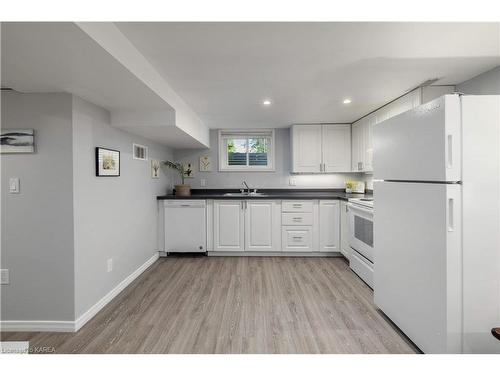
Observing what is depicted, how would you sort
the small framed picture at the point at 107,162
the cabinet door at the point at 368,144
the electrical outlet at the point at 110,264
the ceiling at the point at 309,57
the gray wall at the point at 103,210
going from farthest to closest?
the cabinet door at the point at 368,144 → the electrical outlet at the point at 110,264 → the small framed picture at the point at 107,162 → the gray wall at the point at 103,210 → the ceiling at the point at 309,57

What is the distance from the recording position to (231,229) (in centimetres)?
390

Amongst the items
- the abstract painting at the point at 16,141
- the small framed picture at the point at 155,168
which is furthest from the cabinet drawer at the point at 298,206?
the abstract painting at the point at 16,141

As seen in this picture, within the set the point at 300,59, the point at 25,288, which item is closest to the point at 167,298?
the point at 25,288

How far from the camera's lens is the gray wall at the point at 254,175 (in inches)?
180

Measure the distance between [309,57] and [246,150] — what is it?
2.85m

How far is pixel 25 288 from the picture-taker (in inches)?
80.6

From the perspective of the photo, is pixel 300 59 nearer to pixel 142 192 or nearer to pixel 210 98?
pixel 210 98

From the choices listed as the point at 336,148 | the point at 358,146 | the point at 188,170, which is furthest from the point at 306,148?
the point at 188,170

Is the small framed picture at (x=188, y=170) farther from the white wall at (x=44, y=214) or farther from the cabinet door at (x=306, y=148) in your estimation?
the white wall at (x=44, y=214)

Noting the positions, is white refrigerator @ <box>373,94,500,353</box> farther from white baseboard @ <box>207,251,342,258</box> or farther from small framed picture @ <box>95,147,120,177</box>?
small framed picture @ <box>95,147,120,177</box>

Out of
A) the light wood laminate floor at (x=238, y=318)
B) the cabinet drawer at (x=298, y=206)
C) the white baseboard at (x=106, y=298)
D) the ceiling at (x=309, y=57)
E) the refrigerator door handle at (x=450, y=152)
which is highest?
the ceiling at (x=309, y=57)

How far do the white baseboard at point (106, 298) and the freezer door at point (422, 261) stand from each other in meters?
2.53

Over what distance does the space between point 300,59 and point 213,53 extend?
660mm

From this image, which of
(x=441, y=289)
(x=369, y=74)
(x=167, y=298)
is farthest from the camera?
(x=167, y=298)
